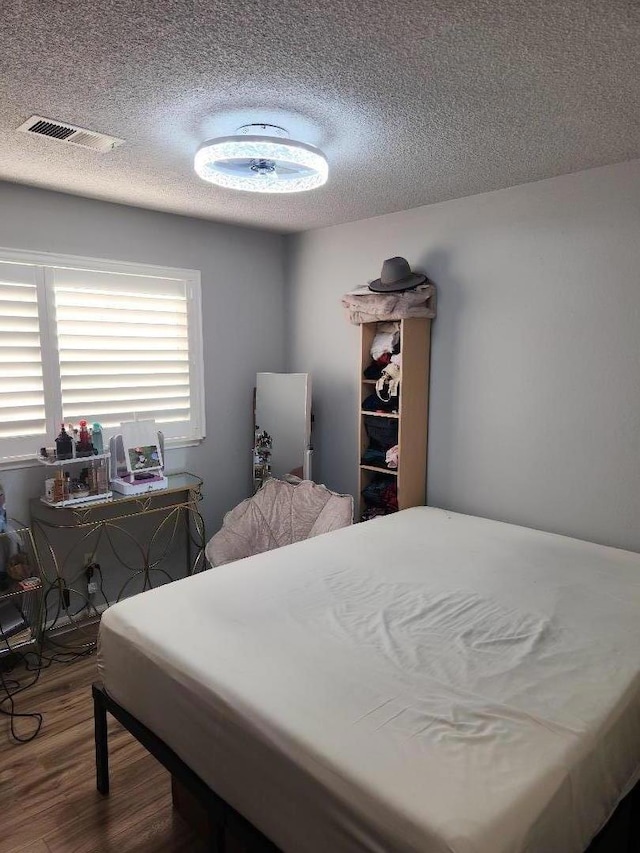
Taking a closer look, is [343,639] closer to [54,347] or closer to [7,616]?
[7,616]

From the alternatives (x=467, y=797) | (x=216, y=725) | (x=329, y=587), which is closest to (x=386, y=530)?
(x=329, y=587)

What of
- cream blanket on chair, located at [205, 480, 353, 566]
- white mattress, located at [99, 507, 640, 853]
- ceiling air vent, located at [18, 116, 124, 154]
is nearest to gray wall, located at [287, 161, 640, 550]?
white mattress, located at [99, 507, 640, 853]

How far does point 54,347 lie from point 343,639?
7.37 feet

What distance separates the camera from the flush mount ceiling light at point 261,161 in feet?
6.48

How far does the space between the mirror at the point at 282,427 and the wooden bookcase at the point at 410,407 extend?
390 mm

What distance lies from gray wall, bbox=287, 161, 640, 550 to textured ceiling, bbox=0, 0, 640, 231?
0.83 ft

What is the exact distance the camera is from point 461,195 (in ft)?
9.85

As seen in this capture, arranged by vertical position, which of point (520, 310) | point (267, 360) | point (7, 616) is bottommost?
point (7, 616)

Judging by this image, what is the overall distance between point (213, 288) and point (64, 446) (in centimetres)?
142

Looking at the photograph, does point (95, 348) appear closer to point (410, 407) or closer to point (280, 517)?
point (280, 517)

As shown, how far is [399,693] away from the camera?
4.86 ft

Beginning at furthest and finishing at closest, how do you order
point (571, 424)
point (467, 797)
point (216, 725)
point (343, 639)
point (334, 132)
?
point (571, 424), point (334, 132), point (343, 639), point (216, 725), point (467, 797)

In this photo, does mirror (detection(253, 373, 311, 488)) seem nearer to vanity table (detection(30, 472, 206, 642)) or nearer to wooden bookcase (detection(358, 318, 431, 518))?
wooden bookcase (detection(358, 318, 431, 518))

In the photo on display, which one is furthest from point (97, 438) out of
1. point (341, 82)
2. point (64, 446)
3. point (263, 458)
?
point (341, 82)
